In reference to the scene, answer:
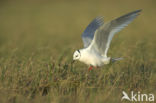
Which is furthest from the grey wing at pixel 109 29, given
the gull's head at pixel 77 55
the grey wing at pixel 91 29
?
the grey wing at pixel 91 29

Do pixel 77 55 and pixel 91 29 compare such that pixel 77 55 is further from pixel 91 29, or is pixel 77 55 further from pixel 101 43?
pixel 91 29

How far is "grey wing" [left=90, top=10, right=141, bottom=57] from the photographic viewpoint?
5246 millimetres

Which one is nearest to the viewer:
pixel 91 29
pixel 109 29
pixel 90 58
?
pixel 109 29

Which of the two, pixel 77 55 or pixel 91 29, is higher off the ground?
pixel 91 29

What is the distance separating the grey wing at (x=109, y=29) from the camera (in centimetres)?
525

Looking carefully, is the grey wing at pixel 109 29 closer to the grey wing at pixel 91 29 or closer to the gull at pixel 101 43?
the gull at pixel 101 43

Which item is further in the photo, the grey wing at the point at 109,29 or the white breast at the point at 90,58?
the white breast at the point at 90,58

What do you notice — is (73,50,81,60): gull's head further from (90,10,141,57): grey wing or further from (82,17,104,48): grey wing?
(82,17,104,48): grey wing

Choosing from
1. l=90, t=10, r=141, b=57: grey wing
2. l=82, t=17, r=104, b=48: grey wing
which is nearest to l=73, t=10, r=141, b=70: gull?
l=90, t=10, r=141, b=57: grey wing

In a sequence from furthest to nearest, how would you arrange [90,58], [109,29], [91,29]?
[91,29] < [90,58] < [109,29]

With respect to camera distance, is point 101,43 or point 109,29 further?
point 101,43

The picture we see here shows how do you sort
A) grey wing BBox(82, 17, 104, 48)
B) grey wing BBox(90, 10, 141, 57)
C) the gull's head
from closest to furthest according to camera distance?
grey wing BBox(90, 10, 141, 57) → the gull's head → grey wing BBox(82, 17, 104, 48)

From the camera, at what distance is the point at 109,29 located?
537 cm

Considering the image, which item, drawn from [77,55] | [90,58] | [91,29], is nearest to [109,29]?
[90,58]
